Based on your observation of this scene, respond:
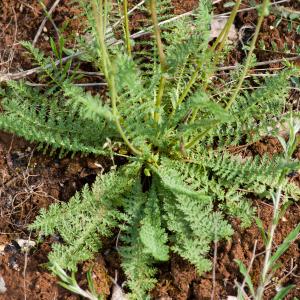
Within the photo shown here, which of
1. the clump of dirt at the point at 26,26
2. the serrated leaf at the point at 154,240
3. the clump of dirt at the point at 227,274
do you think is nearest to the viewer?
the serrated leaf at the point at 154,240

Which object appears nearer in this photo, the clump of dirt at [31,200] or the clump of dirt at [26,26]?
the clump of dirt at [31,200]

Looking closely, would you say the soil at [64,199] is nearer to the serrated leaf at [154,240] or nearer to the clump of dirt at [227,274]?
the clump of dirt at [227,274]

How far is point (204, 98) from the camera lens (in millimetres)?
1832

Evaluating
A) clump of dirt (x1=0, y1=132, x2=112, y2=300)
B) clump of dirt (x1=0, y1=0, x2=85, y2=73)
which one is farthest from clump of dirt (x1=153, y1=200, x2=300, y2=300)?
clump of dirt (x1=0, y1=0, x2=85, y2=73)

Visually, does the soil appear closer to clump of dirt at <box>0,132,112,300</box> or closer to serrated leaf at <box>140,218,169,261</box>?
clump of dirt at <box>0,132,112,300</box>

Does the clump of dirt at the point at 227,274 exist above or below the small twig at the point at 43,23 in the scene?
below

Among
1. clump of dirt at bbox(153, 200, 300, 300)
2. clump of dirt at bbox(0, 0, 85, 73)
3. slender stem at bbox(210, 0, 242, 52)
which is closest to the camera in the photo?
slender stem at bbox(210, 0, 242, 52)

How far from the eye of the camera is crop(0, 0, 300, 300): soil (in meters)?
2.16

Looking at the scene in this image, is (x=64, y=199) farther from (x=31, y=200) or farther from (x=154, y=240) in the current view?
(x=154, y=240)

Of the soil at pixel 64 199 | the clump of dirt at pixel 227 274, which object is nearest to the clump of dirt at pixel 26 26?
the soil at pixel 64 199

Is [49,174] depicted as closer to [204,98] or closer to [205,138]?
[205,138]

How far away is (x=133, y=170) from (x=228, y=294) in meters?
0.64

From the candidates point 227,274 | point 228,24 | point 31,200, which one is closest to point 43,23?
point 31,200

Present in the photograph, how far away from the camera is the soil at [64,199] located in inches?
85.0
